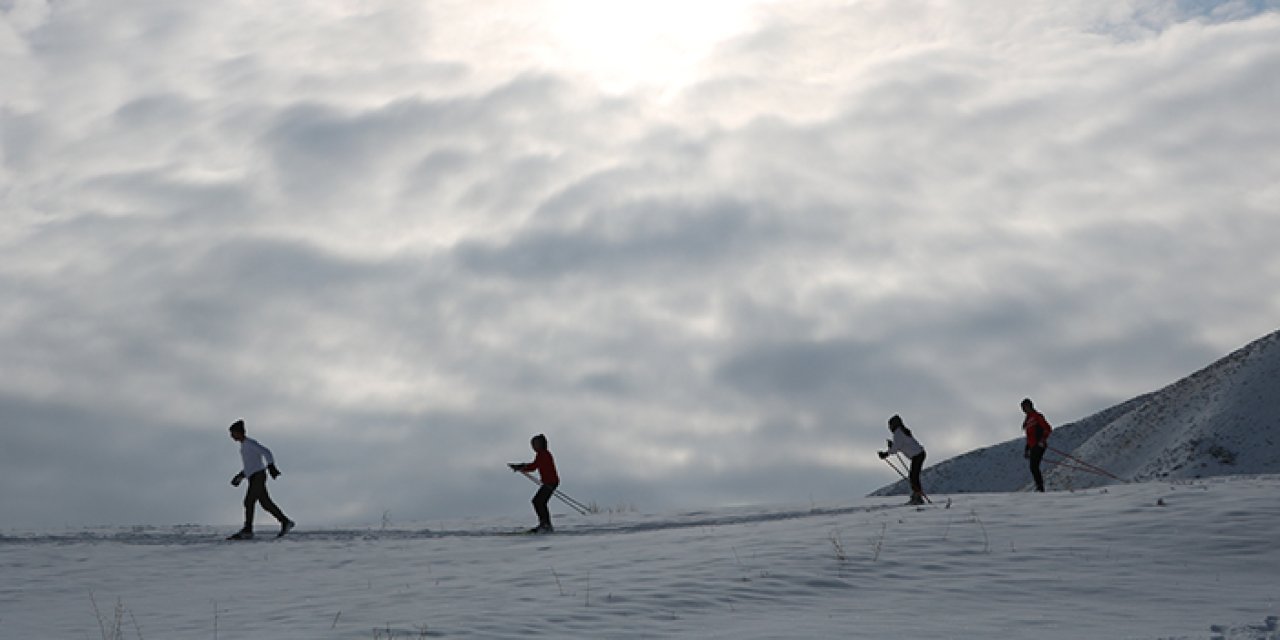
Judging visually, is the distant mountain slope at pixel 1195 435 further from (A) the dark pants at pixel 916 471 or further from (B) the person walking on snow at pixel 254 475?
(B) the person walking on snow at pixel 254 475

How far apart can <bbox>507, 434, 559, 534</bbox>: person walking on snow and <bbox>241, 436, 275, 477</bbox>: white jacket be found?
4.14 meters

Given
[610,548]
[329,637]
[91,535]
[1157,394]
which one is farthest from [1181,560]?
[1157,394]

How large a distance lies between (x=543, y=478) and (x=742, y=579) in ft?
29.1

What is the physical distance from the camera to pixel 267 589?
49.2 feet

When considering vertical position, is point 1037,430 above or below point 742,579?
above

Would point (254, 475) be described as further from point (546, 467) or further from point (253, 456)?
point (546, 467)

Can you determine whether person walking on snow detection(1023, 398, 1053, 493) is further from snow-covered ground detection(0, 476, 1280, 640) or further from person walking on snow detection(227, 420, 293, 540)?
person walking on snow detection(227, 420, 293, 540)

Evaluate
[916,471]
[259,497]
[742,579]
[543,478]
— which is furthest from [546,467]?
[742,579]

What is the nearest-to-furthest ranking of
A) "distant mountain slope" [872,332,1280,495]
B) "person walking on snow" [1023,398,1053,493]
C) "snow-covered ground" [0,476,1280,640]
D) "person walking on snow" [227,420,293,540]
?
"snow-covered ground" [0,476,1280,640] → "person walking on snow" [227,420,293,540] → "person walking on snow" [1023,398,1053,493] → "distant mountain slope" [872,332,1280,495]

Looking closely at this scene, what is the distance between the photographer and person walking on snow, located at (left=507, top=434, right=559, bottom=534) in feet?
70.8

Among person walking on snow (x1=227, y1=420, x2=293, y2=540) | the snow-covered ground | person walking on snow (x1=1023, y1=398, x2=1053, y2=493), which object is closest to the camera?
the snow-covered ground

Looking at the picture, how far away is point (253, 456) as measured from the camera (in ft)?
70.3

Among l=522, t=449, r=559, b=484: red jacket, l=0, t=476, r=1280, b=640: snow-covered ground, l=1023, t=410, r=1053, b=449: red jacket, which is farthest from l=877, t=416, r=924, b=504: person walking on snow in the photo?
l=522, t=449, r=559, b=484: red jacket

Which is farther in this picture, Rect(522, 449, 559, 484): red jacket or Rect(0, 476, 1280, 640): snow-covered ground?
Rect(522, 449, 559, 484): red jacket
